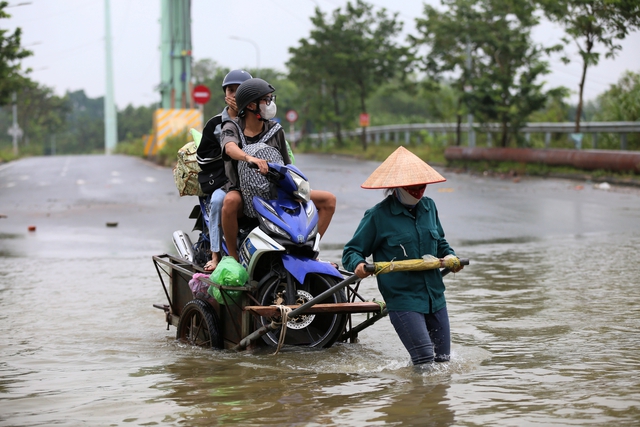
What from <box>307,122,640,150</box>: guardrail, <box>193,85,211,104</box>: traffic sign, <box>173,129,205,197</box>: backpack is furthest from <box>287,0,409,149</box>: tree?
<box>173,129,205,197</box>: backpack

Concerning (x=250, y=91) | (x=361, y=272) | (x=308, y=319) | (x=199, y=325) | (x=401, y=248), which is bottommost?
(x=199, y=325)

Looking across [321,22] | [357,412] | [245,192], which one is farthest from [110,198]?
[321,22]

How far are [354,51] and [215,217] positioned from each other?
36319 mm

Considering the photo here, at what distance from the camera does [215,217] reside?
265 inches

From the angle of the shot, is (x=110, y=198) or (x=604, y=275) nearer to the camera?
(x=604, y=275)

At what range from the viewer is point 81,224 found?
16.2 m

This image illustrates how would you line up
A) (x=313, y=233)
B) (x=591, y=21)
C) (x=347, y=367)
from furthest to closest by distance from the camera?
(x=591, y=21) < (x=313, y=233) < (x=347, y=367)

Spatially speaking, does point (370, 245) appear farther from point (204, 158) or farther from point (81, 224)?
point (81, 224)

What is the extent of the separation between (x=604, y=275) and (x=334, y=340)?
449 centimetres

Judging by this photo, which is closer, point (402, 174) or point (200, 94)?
point (402, 174)

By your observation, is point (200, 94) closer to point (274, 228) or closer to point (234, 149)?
point (234, 149)

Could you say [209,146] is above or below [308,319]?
above

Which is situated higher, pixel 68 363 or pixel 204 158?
pixel 204 158

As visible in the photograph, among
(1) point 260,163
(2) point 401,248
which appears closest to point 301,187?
(1) point 260,163
